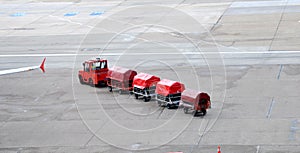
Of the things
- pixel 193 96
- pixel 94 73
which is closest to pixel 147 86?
pixel 193 96

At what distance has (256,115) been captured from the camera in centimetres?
3988

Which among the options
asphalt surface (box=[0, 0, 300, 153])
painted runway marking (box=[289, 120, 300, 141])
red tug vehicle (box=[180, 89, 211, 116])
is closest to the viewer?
painted runway marking (box=[289, 120, 300, 141])

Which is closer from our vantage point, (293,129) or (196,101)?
(293,129)

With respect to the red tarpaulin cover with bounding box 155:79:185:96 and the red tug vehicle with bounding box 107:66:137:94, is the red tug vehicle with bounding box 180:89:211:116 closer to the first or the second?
the red tarpaulin cover with bounding box 155:79:185:96

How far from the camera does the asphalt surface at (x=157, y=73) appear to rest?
3725 cm

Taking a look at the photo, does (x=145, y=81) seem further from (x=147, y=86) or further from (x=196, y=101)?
(x=196, y=101)

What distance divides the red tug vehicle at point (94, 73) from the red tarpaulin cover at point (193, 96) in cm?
1096

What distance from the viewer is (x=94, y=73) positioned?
4981cm

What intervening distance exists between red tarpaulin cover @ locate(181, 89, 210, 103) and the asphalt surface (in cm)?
122

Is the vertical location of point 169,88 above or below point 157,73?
above

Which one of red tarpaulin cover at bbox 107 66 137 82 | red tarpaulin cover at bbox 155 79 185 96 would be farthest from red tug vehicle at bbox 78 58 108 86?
red tarpaulin cover at bbox 155 79 185 96

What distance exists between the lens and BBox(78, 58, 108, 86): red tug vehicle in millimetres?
49781

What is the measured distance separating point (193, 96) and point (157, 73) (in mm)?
13009

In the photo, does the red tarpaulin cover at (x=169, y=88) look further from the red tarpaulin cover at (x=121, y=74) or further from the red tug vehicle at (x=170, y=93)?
the red tarpaulin cover at (x=121, y=74)
